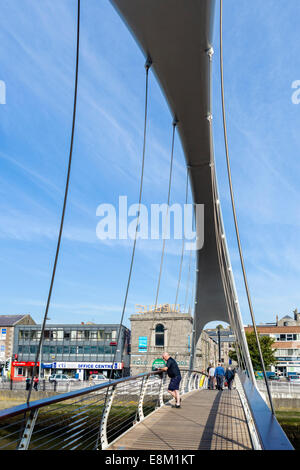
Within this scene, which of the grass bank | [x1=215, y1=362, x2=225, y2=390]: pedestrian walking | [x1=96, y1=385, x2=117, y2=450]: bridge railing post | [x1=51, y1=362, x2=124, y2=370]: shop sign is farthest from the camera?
[x1=51, y1=362, x2=124, y2=370]: shop sign

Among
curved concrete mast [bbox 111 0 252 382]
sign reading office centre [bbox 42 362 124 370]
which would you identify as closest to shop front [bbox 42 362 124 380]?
sign reading office centre [bbox 42 362 124 370]

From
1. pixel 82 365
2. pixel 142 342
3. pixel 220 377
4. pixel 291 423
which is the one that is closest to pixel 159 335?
pixel 142 342

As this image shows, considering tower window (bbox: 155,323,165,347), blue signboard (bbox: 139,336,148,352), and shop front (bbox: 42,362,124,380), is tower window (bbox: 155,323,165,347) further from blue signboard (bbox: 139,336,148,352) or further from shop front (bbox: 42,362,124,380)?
shop front (bbox: 42,362,124,380)

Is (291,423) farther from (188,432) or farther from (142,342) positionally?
(142,342)

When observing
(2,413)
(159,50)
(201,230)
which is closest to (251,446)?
(2,413)

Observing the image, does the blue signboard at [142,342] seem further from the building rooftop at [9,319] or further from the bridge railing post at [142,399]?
the bridge railing post at [142,399]

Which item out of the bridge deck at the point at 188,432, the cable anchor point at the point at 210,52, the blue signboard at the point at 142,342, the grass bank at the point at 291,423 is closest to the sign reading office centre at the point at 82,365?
the blue signboard at the point at 142,342

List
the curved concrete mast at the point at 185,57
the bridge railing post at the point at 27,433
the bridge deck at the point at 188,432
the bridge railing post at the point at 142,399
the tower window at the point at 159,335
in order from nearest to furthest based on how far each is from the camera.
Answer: the bridge railing post at the point at 27,433, the bridge deck at the point at 188,432, the curved concrete mast at the point at 185,57, the bridge railing post at the point at 142,399, the tower window at the point at 159,335

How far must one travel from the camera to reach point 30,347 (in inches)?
1783

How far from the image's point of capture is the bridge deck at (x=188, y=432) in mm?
4406

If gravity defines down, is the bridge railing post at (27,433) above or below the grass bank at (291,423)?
above

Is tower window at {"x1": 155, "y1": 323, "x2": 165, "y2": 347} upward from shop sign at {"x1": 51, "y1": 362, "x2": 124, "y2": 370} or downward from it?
upward

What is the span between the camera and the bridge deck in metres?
4.41

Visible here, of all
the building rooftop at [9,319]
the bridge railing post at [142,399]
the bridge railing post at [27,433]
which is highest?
the building rooftop at [9,319]
